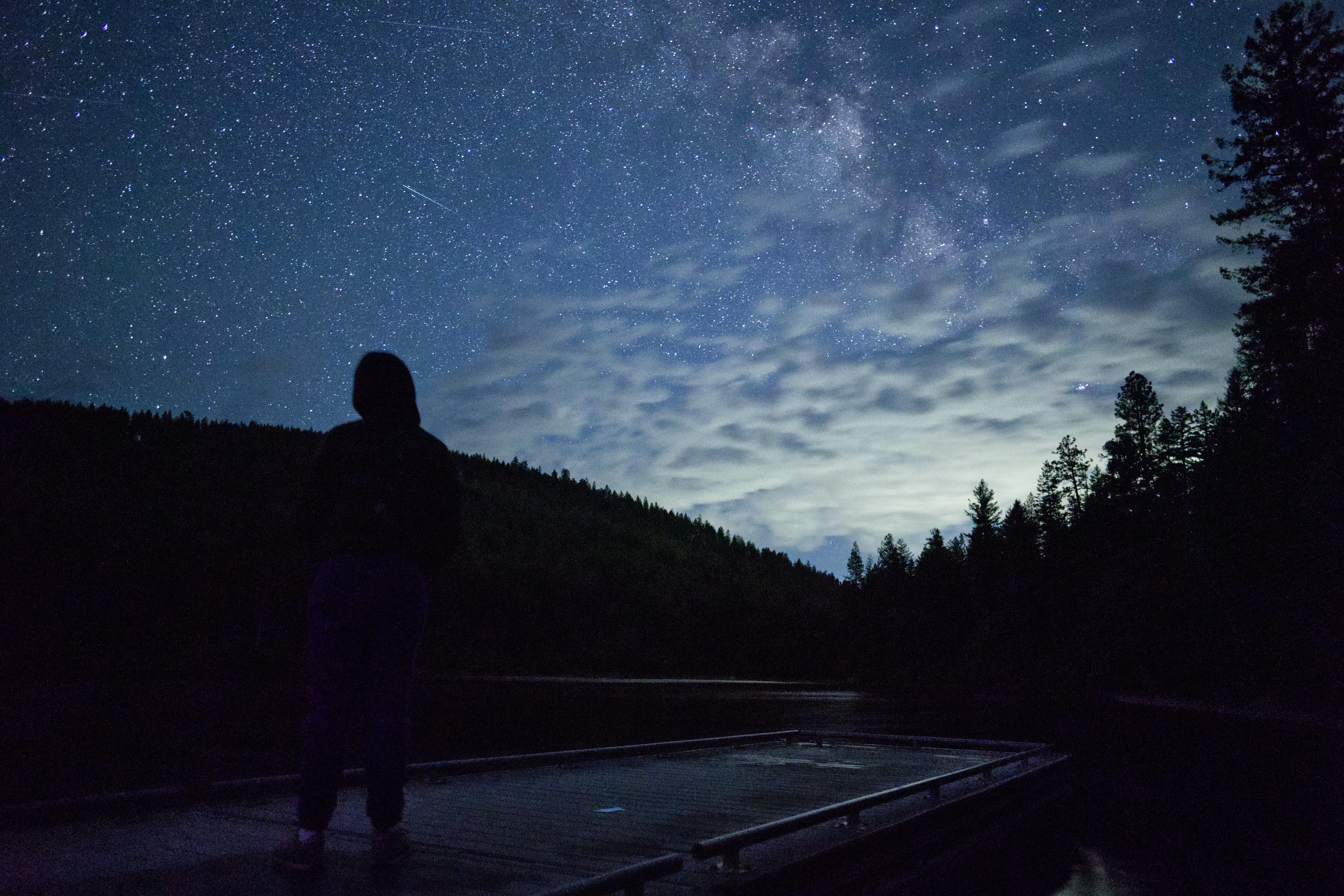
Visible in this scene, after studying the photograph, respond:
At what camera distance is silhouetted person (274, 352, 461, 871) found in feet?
12.5

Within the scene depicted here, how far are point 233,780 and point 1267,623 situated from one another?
156 feet

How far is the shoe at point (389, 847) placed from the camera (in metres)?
3.96

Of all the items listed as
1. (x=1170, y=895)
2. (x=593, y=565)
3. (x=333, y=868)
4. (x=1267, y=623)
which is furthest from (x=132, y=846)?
(x=593, y=565)

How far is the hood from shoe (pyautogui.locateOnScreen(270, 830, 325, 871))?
6.53 feet

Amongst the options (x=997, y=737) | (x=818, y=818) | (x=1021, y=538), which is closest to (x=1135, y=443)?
(x=1021, y=538)

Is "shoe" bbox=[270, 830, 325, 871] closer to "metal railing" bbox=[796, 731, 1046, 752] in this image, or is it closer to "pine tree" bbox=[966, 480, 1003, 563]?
"metal railing" bbox=[796, 731, 1046, 752]

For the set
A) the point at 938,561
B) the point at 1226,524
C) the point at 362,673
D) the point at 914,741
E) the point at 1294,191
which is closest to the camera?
the point at 362,673

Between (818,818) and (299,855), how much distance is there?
282 cm

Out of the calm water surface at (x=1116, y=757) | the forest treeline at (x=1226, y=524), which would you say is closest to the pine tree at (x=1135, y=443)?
the forest treeline at (x=1226, y=524)

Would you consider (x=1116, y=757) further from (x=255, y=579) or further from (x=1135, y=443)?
(x=1135, y=443)

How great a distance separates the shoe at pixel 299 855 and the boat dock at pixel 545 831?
0.05 m

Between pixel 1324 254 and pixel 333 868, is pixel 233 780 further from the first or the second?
pixel 1324 254

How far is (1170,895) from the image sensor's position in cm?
561

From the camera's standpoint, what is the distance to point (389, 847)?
400 cm
